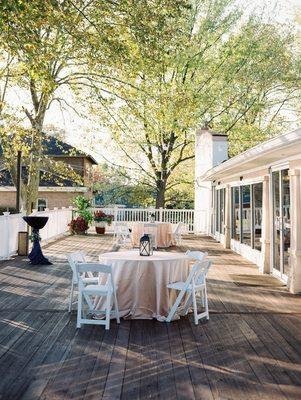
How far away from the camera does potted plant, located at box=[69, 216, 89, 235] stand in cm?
1916

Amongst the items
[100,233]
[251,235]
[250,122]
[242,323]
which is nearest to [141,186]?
[250,122]

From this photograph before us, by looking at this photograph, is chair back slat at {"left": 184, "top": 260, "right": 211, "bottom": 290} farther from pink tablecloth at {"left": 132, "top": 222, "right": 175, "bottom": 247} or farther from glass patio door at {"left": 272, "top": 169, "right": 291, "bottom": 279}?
pink tablecloth at {"left": 132, "top": 222, "right": 175, "bottom": 247}

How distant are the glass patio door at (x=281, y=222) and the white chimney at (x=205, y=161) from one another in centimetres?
1016

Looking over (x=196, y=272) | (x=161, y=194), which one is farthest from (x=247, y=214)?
(x=161, y=194)

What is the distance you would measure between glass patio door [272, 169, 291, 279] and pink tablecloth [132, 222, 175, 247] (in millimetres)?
6062

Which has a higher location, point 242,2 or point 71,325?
point 242,2

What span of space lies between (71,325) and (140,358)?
1.46 metres

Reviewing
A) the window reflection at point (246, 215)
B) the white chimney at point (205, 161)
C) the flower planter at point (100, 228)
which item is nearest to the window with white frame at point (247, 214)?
the window reflection at point (246, 215)

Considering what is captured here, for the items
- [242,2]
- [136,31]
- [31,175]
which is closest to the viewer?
[136,31]

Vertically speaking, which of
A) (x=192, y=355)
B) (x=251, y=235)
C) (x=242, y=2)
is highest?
(x=242, y=2)

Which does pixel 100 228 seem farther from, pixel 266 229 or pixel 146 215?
pixel 266 229

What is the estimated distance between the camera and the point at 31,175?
1683 cm

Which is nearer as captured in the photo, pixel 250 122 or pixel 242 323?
pixel 242 323

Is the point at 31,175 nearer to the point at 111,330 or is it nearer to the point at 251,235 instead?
the point at 251,235
